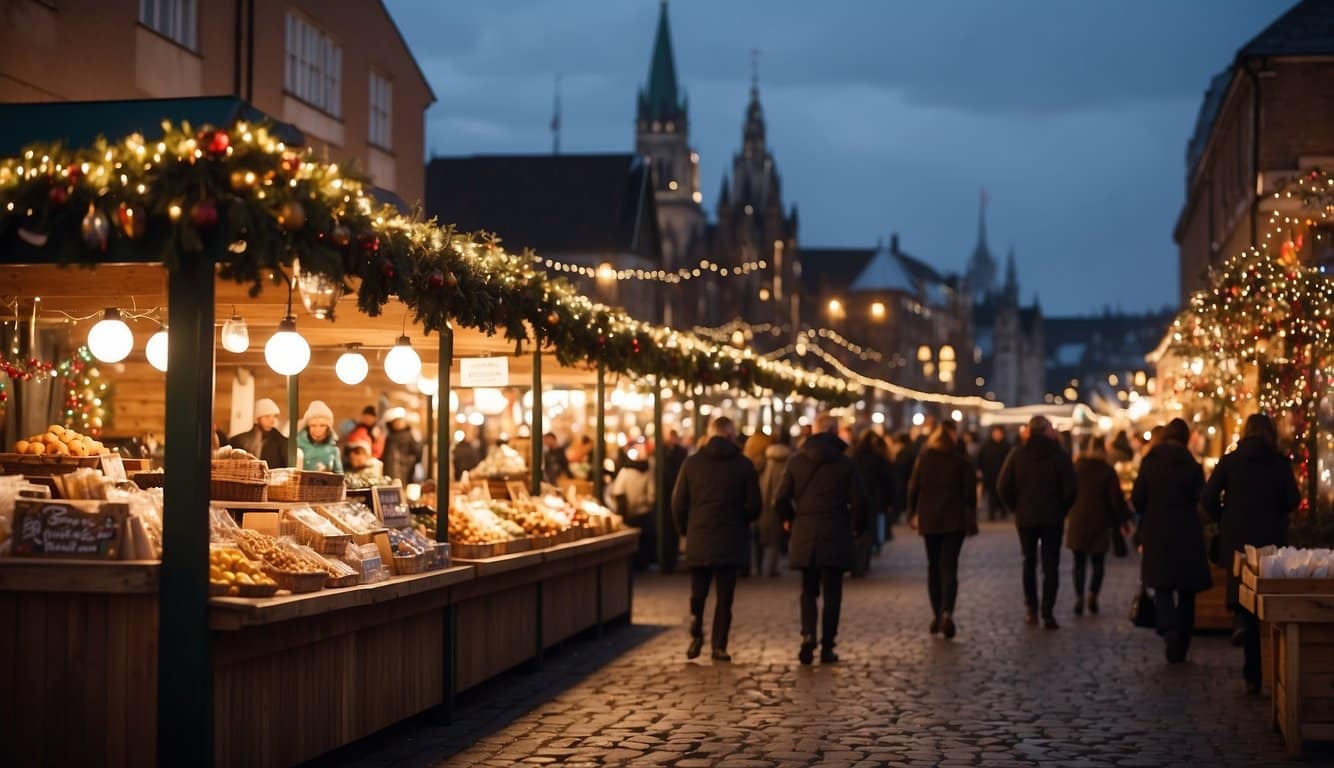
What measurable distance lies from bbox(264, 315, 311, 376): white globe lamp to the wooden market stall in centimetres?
38

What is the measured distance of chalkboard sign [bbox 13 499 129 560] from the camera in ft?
28.7

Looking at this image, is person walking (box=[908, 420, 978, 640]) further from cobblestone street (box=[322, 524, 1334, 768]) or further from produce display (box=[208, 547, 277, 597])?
produce display (box=[208, 547, 277, 597])

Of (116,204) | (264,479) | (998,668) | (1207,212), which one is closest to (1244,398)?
(998,668)

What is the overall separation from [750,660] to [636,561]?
11.8 meters

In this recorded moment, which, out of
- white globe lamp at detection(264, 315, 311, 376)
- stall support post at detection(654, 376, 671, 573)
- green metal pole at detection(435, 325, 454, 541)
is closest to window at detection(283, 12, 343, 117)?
stall support post at detection(654, 376, 671, 573)

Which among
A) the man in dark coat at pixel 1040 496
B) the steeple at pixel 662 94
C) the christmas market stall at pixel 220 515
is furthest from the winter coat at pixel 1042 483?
the steeple at pixel 662 94

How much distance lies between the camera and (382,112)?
3297 centimetres

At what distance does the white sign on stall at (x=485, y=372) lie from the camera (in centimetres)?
1612

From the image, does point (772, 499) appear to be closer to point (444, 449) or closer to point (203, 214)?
point (444, 449)

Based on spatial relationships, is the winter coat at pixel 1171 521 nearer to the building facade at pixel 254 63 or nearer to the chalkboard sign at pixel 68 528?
the building facade at pixel 254 63

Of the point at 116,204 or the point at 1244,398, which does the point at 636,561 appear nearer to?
the point at 1244,398

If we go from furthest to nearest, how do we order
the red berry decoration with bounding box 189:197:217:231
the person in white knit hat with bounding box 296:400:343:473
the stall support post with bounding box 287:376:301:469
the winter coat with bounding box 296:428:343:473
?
1. the person in white knit hat with bounding box 296:400:343:473
2. the winter coat with bounding box 296:428:343:473
3. the stall support post with bounding box 287:376:301:469
4. the red berry decoration with bounding box 189:197:217:231

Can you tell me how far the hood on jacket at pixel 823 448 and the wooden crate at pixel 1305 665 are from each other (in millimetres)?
4971

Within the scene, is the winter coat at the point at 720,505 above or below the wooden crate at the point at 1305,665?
above
